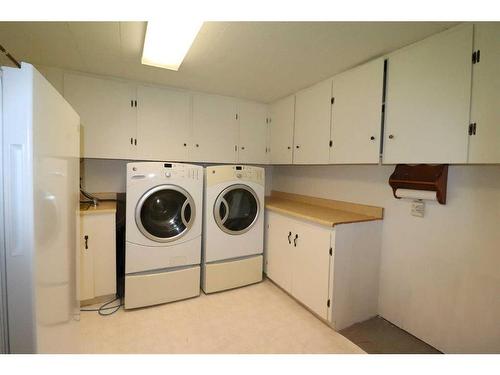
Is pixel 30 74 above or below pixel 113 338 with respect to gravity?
above

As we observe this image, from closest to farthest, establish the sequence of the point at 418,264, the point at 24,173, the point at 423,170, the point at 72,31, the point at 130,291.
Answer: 1. the point at 24,173
2. the point at 72,31
3. the point at 423,170
4. the point at 418,264
5. the point at 130,291

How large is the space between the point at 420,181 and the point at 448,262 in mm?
595

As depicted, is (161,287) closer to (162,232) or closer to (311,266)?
(162,232)

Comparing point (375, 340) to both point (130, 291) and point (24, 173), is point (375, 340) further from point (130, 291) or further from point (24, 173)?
point (24, 173)

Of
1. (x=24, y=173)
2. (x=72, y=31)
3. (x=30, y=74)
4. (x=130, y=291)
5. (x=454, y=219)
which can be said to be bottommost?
(x=130, y=291)

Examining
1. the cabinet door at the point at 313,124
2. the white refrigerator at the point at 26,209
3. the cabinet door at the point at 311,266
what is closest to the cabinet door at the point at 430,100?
the cabinet door at the point at 313,124

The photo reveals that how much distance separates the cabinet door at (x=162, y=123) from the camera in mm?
2393

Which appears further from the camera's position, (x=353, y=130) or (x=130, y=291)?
(x=130, y=291)

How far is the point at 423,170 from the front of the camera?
5.38 ft

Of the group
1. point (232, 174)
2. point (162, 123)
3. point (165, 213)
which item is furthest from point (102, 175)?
point (232, 174)

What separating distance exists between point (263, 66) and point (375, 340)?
2371 millimetres

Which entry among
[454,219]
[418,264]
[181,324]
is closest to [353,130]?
[454,219]

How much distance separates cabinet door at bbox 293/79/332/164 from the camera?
2.13 meters
